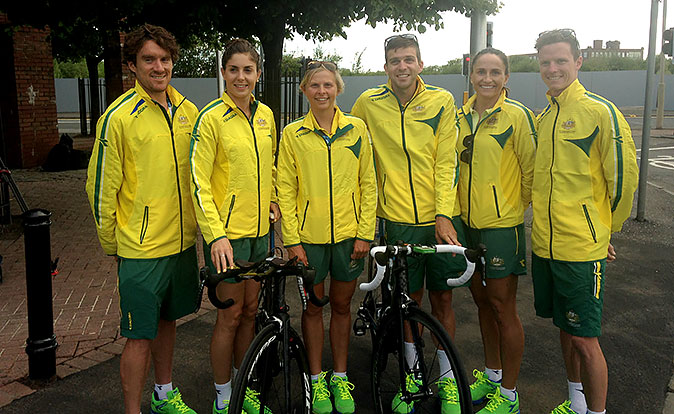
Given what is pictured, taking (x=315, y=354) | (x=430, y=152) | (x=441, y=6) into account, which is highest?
(x=441, y=6)

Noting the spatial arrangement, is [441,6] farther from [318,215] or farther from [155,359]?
[155,359]

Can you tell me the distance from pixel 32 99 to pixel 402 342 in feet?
43.8

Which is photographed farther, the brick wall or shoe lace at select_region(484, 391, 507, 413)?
the brick wall

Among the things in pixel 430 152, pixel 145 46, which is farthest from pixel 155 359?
pixel 430 152

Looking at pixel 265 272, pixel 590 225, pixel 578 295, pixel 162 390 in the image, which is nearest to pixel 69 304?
pixel 162 390

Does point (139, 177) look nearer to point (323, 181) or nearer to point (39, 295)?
point (323, 181)

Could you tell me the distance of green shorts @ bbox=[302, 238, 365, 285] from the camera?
3.61 m

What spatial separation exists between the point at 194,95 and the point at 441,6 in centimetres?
3397

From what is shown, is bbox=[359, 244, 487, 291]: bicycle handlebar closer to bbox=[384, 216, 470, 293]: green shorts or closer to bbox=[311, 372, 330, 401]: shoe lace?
bbox=[384, 216, 470, 293]: green shorts

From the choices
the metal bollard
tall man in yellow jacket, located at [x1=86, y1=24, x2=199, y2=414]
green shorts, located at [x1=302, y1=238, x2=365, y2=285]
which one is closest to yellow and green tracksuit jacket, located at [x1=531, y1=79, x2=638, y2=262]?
green shorts, located at [x1=302, y1=238, x2=365, y2=285]

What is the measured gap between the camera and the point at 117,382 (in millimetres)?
4105

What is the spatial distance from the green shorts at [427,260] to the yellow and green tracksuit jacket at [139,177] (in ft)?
4.24

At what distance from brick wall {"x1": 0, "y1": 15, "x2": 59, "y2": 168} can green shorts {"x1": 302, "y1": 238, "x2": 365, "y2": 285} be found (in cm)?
1248

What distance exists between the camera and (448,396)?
363 cm
